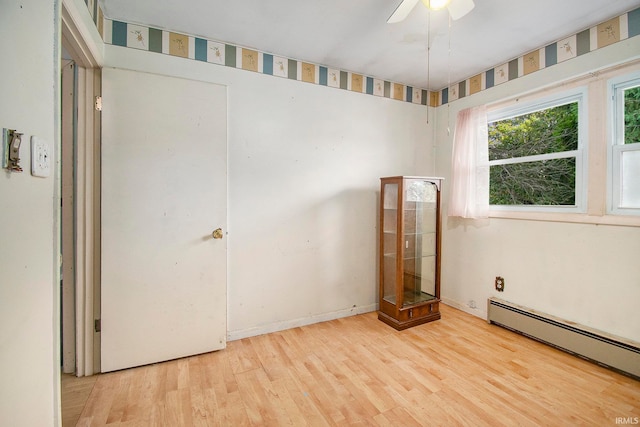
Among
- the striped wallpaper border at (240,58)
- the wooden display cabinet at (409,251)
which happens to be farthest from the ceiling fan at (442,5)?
the wooden display cabinet at (409,251)

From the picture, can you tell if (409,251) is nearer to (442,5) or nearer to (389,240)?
(389,240)

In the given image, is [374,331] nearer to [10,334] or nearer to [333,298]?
[333,298]

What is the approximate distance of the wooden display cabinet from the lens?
2.62m

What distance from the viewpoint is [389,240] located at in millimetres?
2801

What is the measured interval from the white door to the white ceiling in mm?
456

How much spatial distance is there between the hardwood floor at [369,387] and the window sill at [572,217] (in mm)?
1045

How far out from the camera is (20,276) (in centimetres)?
86

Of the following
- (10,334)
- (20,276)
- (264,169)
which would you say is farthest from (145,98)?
(10,334)

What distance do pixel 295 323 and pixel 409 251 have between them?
4.33ft

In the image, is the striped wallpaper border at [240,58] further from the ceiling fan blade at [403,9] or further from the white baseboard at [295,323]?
the white baseboard at [295,323]

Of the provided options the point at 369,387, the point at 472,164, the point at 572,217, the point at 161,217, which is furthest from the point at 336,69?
the point at 369,387

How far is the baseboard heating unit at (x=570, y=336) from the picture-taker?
187 centimetres

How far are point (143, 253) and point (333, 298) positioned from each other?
173 cm

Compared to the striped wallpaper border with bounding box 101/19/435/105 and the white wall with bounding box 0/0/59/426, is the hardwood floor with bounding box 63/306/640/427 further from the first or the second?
the striped wallpaper border with bounding box 101/19/435/105
